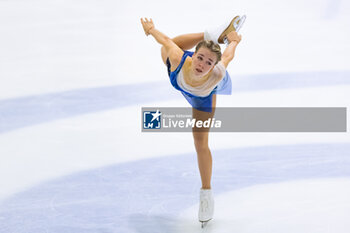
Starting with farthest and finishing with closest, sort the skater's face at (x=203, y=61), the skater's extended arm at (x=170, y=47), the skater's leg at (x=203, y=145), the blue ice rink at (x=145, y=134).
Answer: the blue ice rink at (x=145, y=134) < the skater's leg at (x=203, y=145) < the skater's extended arm at (x=170, y=47) < the skater's face at (x=203, y=61)

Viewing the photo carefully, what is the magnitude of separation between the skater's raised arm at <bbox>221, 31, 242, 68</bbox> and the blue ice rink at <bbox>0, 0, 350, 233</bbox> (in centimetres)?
116

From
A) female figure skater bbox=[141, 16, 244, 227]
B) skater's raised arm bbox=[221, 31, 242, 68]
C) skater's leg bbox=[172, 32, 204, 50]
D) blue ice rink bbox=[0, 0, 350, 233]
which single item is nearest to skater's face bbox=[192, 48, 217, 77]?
female figure skater bbox=[141, 16, 244, 227]

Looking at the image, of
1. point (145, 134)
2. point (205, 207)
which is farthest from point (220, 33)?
point (145, 134)

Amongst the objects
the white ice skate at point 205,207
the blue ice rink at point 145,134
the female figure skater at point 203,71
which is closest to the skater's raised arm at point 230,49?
the female figure skater at point 203,71

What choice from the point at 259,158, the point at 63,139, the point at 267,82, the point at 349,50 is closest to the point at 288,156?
the point at 259,158

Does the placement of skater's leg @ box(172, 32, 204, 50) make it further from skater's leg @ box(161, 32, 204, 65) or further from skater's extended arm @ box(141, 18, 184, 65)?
skater's extended arm @ box(141, 18, 184, 65)

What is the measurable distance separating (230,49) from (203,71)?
1.13 ft

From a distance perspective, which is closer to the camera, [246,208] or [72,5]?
[246,208]

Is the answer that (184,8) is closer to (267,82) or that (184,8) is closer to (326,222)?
(267,82)

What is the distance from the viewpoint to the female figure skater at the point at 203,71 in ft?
11.2

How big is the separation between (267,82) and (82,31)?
2620mm

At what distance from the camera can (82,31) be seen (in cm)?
741

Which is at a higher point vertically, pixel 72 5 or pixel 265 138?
pixel 72 5

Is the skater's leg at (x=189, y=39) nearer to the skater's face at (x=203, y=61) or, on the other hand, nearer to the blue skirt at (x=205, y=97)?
the blue skirt at (x=205, y=97)
